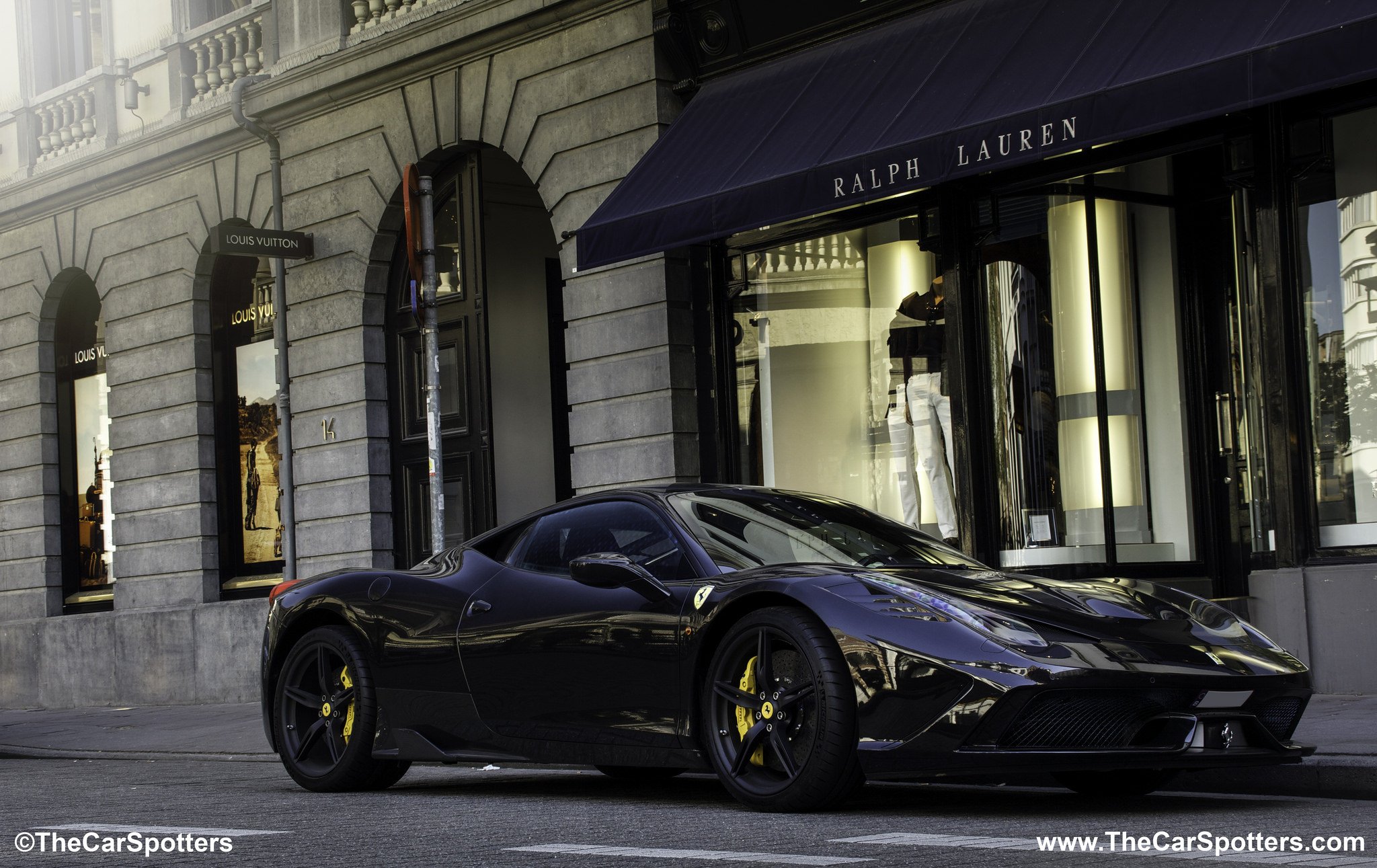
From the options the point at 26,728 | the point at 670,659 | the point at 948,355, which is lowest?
the point at 26,728

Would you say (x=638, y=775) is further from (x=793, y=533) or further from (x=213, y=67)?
(x=213, y=67)

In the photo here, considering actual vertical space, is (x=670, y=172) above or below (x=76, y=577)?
above

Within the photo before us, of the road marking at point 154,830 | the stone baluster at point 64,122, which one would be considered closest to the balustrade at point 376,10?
the stone baluster at point 64,122

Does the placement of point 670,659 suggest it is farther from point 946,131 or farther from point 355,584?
point 946,131

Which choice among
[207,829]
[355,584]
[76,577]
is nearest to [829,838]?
[207,829]

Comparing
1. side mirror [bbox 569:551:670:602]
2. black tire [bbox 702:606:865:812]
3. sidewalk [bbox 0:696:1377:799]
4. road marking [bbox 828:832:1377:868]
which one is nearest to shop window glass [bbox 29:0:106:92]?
sidewalk [bbox 0:696:1377:799]

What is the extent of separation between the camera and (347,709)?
7.60 metres

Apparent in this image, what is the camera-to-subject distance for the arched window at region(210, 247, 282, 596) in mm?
18156

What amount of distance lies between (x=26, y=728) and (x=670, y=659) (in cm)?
1167

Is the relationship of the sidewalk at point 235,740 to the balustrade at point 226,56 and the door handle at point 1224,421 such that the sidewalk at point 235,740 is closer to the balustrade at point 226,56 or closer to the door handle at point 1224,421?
the door handle at point 1224,421

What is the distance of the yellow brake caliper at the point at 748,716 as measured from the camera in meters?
5.82

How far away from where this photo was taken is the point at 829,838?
4.95 metres

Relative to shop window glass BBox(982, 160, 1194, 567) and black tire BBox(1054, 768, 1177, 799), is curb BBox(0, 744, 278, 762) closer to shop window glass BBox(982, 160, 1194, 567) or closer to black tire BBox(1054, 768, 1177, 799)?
shop window glass BBox(982, 160, 1194, 567)

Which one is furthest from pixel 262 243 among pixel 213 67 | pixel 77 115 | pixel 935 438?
pixel 935 438
